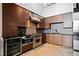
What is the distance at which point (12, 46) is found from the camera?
1.36 meters

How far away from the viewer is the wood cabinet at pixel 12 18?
52.6 inches

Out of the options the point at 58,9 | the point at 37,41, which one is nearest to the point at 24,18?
the point at 37,41

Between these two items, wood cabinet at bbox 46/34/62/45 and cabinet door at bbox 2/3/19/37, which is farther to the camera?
wood cabinet at bbox 46/34/62/45

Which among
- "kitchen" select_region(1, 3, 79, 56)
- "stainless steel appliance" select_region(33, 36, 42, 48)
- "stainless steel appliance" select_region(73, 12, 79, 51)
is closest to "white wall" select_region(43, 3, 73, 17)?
"kitchen" select_region(1, 3, 79, 56)

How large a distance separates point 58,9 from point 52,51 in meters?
0.65

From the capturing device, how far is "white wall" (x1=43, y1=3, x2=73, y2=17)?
1.40 m

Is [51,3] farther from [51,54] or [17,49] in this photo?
[17,49]

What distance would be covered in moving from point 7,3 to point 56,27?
834 mm

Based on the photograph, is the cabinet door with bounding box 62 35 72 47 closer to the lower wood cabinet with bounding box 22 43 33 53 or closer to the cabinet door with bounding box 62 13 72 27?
the cabinet door with bounding box 62 13 72 27

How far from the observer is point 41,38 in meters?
1.52

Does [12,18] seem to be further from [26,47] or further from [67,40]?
[67,40]

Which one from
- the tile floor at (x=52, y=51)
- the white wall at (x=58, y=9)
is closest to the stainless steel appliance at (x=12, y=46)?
the tile floor at (x=52, y=51)

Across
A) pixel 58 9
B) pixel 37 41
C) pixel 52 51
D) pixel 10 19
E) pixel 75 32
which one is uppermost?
pixel 58 9

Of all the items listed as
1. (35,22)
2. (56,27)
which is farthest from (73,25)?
(35,22)
